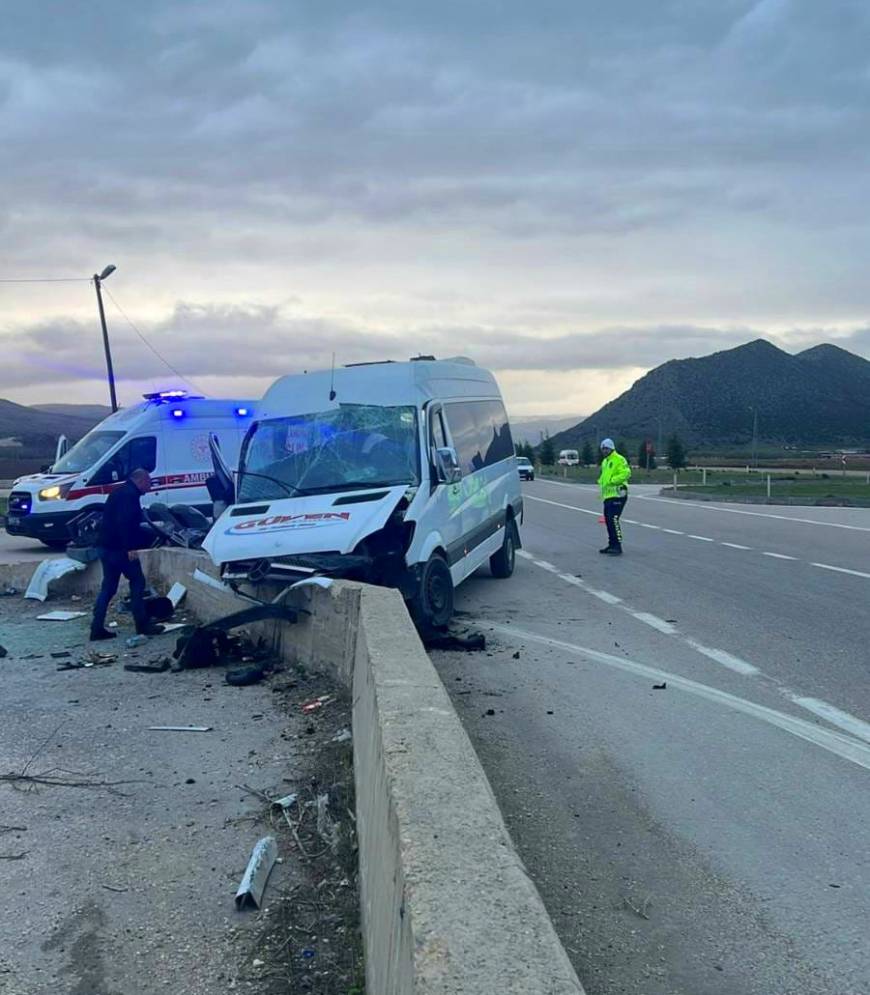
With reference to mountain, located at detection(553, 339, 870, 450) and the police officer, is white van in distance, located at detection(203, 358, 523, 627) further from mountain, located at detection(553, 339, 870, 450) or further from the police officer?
mountain, located at detection(553, 339, 870, 450)

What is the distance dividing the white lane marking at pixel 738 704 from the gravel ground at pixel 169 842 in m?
2.36

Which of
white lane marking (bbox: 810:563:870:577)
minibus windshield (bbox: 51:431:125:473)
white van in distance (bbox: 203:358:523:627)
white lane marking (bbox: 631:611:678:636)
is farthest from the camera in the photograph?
minibus windshield (bbox: 51:431:125:473)

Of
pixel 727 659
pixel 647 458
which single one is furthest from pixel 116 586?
pixel 647 458

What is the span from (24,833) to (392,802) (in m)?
2.27

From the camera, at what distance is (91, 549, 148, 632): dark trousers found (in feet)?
31.8

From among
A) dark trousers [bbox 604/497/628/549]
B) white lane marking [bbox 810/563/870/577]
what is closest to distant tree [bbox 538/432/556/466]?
dark trousers [bbox 604/497/628/549]

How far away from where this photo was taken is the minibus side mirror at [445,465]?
934cm

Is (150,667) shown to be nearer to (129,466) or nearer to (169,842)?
(169,842)

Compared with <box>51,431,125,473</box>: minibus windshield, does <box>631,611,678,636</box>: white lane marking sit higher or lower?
lower

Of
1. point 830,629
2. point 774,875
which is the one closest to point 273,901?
point 774,875

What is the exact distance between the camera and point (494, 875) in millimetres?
2717

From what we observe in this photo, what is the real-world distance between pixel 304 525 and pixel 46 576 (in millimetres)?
5506

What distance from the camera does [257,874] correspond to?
4.00 meters

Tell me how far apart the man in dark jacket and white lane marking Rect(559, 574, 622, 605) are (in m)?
4.83
